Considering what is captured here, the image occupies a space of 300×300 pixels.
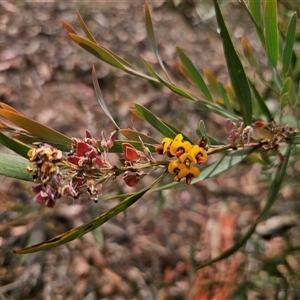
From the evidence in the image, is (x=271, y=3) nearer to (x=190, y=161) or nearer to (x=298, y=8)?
(x=190, y=161)

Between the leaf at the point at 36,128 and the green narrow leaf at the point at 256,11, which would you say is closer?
the leaf at the point at 36,128

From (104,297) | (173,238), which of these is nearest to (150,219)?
(173,238)

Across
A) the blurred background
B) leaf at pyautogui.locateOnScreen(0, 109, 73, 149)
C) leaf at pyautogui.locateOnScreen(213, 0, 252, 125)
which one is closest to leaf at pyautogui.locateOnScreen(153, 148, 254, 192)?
leaf at pyautogui.locateOnScreen(213, 0, 252, 125)

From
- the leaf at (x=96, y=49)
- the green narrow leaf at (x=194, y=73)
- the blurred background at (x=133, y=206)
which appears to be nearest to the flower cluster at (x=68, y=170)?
the leaf at (x=96, y=49)

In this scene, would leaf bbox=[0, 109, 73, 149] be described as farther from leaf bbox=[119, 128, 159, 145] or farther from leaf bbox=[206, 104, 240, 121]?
leaf bbox=[206, 104, 240, 121]

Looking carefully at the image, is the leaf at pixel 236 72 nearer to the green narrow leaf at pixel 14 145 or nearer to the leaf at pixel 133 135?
the leaf at pixel 133 135

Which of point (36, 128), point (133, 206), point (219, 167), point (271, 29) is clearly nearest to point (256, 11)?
point (271, 29)

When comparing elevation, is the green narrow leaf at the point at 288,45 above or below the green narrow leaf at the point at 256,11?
below
